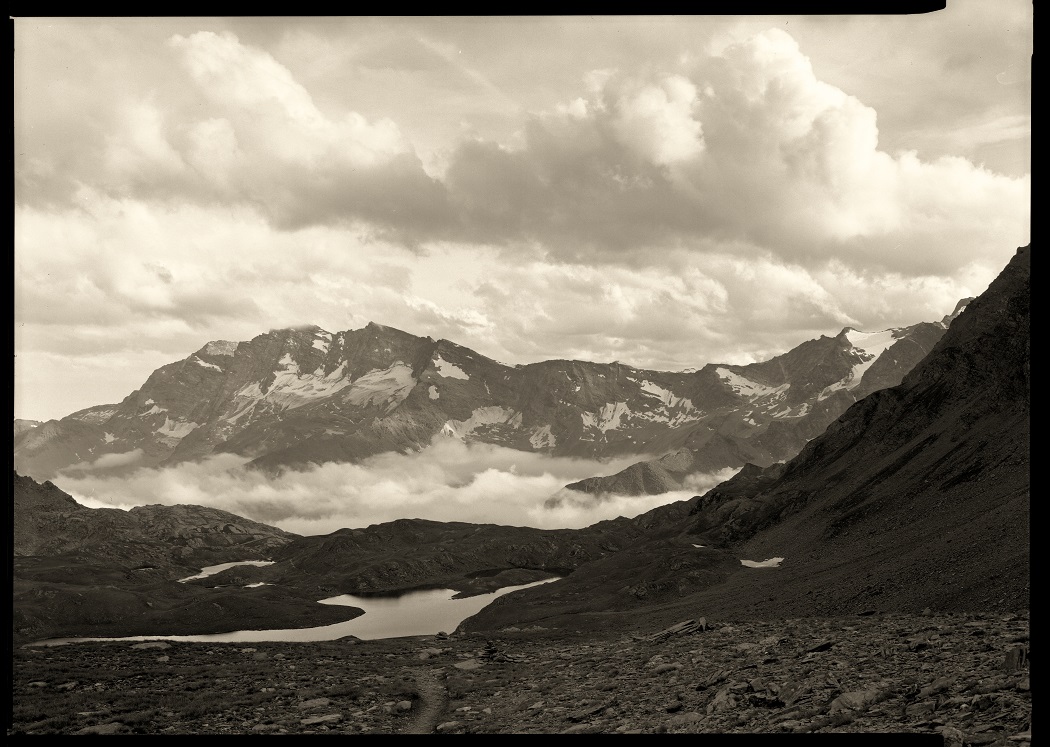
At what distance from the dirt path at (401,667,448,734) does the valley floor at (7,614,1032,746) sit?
0.10m

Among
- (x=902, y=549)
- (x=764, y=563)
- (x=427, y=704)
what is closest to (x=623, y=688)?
(x=427, y=704)

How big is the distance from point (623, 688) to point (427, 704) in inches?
371

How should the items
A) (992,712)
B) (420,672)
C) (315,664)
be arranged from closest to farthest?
(992,712)
(420,672)
(315,664)

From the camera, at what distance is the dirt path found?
28.8 meters

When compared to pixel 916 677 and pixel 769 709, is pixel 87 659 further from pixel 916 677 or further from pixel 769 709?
pixel 916 677

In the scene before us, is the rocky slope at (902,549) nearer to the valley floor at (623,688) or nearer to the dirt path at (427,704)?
the valley floor at (623,688)

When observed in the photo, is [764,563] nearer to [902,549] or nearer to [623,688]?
[902,549]

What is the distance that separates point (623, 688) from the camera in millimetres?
29781

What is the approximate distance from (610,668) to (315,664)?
2163cm

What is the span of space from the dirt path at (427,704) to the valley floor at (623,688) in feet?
0.32

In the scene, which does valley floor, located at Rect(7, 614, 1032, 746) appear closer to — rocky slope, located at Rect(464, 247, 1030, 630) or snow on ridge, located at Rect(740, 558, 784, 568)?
rocky slope, located at Rect(464, 247, 1030, 630)

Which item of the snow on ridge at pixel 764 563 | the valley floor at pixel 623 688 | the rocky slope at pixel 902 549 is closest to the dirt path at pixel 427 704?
the valley floor at pixel 623 688
